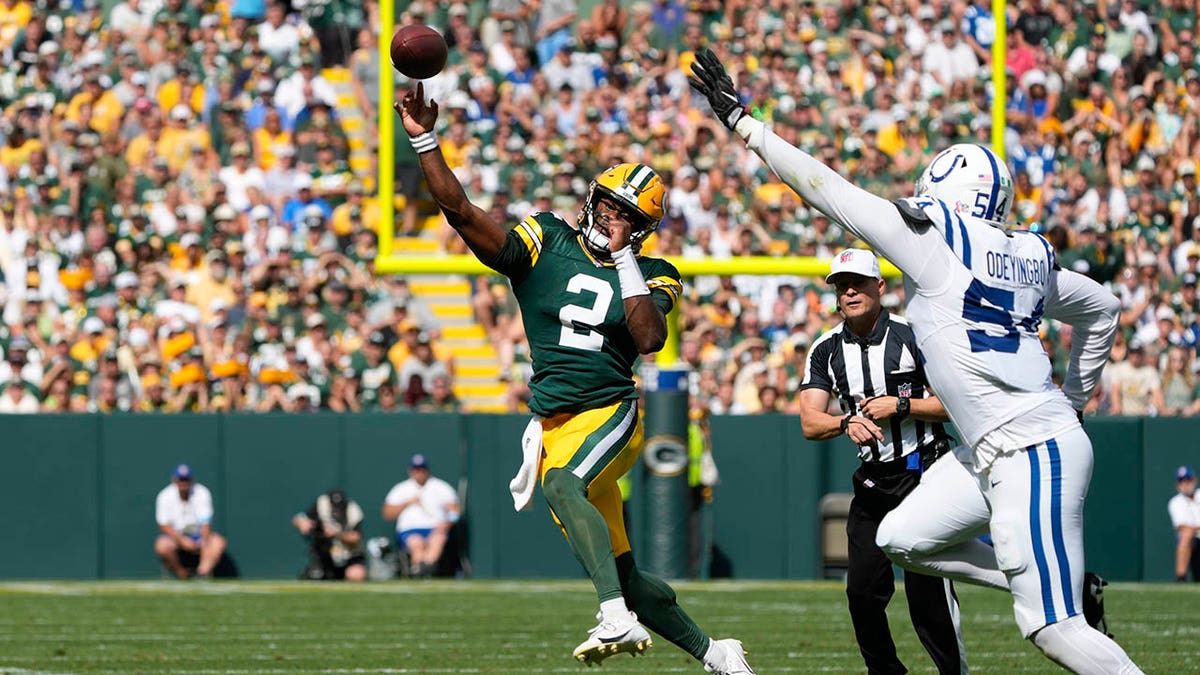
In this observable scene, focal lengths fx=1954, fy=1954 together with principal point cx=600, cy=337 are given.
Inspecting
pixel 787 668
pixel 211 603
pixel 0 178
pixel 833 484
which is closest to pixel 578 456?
pixel 787 668

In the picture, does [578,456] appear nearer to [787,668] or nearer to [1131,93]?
[787,668]

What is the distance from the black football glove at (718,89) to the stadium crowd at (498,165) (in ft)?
26.4

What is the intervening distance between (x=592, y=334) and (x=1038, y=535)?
6.12 feet

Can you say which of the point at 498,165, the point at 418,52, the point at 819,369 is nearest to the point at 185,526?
the point at 498,165

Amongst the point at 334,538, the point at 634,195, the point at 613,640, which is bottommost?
the point at 334,538

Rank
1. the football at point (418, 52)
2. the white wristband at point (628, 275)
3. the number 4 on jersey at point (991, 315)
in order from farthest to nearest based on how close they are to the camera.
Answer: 1. the football at point (418, 52)
2. the white wristband at point (628, 275)
3. the number 4 on jersey at point (991, 315)

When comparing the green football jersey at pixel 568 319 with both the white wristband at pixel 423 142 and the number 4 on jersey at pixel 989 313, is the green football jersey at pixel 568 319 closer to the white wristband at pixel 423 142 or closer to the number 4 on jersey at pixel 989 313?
the white wristband at pixel 423 142

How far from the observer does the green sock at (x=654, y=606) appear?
6.60 metres

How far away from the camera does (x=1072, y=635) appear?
5391 millimetres

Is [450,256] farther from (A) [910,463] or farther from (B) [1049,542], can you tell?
(B) [1049,542]

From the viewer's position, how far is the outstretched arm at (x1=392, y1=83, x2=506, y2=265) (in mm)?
6469

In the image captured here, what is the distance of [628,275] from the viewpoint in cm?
648

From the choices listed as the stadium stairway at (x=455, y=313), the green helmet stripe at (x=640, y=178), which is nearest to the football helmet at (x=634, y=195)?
the green helmet stripe at (x=640, y=178)

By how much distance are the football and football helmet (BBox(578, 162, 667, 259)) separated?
774 millimetres
